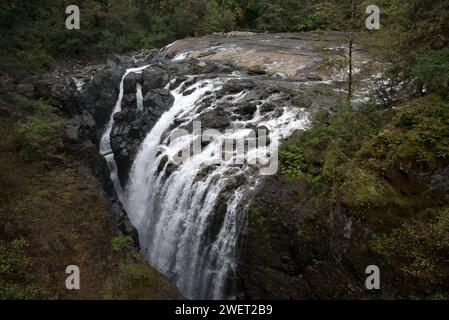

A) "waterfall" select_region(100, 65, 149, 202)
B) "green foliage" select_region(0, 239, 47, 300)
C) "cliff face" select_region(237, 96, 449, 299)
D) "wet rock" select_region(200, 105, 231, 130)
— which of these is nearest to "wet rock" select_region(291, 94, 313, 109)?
"wet rock" select_region(200, 105, 231, 130)

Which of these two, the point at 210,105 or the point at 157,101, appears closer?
the point at 210,105

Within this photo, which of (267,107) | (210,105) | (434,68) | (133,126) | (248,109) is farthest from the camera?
(133,126)

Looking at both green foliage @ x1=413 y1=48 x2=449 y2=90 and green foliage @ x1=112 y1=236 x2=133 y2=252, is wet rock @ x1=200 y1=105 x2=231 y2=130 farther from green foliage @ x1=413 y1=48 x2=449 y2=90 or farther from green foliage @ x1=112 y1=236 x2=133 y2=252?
green foliage @ x1=413 y1=48 x2=449 y2=90

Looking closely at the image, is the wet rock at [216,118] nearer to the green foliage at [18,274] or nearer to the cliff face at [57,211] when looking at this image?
the cliff face at [57,211]

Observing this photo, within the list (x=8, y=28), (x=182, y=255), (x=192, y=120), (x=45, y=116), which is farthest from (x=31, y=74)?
(x=182, y=255)

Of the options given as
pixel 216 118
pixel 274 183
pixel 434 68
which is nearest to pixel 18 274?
pixel 274 183

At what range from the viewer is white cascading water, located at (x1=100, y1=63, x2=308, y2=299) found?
10.6 m

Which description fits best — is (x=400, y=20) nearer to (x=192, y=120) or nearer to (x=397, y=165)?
(x=397, y=165)

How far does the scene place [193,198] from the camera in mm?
11664

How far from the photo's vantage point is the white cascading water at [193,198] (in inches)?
416

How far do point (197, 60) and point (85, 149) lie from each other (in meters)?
9.39

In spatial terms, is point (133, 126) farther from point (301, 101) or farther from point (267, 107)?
point (301, 101)

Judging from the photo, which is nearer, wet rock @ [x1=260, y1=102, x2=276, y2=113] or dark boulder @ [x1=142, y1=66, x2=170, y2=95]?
wet rock @ [x1=260, y1=102, x2=276, y2=113]

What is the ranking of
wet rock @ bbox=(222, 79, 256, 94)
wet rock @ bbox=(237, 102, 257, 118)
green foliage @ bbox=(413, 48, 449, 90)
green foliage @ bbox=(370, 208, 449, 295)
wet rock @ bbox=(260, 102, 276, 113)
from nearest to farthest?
green foliage @ bbox=(370, 208, 449, 295)
green foliage @ bbox=(413, 48, 449, 90)
wet rock @ bbox=(260, 102, 276, 113)
wet rock @ bbox=(237, 102, 257, 118)
wet rock @ bbox=(222, 79, 256, 94)
